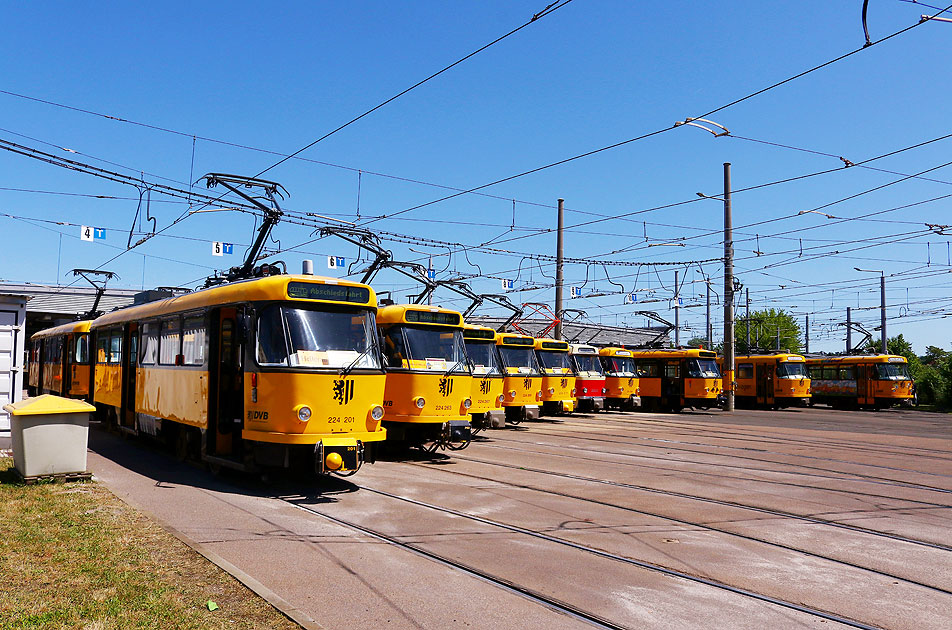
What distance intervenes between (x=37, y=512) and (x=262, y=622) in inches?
192

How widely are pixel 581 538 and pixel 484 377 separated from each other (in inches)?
417

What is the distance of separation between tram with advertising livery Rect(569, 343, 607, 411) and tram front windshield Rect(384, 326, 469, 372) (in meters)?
14.4

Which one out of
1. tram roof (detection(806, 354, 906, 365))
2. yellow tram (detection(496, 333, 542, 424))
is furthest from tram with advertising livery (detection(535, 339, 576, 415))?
tram roof (detection(806, 354, 906, 365))

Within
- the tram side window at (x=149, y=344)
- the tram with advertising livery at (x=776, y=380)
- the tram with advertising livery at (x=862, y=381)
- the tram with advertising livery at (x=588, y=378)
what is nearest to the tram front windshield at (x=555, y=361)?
the tram with advertising livery at (x=588, y=378)

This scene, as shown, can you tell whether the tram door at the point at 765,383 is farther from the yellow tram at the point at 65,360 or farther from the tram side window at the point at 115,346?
the tram side window at the point at 115,346

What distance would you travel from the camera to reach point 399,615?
5590 millimetres

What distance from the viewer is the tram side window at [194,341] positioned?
40.0 feet

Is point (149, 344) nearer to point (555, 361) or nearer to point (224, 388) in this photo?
point (224, 388)

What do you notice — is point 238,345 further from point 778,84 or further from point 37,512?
point 778,84

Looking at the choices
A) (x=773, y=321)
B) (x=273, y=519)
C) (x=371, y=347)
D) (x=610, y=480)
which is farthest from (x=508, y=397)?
(x=773, y=321)

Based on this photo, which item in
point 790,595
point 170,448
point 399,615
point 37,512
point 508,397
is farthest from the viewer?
point 508,397

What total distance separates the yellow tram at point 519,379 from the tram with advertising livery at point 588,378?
18.5 ft

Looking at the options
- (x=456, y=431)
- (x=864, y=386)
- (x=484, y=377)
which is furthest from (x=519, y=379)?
(x=864, y=386)

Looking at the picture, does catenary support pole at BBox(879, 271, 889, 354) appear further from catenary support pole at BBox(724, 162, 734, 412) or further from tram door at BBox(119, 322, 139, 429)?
tram door at BBox(119, 322, 139, 429)
